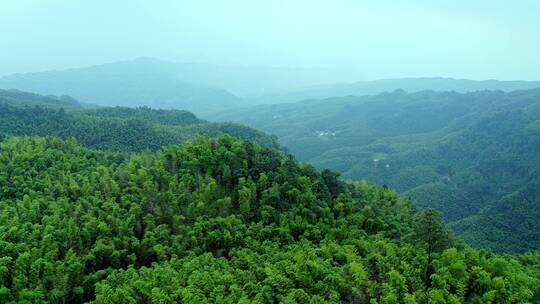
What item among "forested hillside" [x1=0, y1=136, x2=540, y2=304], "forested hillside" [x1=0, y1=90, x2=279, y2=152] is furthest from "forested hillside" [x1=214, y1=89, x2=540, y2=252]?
"forested hillside" [x1=0, y1=90, x2=279, y2=152]

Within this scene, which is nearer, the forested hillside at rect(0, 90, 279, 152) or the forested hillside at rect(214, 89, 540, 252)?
the forested hillside at rect(214, 89, 540, 252)

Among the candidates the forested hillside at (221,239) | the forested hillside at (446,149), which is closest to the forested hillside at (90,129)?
the forested hillside at (221,239)

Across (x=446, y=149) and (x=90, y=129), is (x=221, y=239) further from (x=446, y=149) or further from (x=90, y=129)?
(x=446, y=149)

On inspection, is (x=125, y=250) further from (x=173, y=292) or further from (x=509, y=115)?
(x=509, y=115)

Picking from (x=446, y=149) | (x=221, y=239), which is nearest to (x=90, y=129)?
(x=221, y=239)

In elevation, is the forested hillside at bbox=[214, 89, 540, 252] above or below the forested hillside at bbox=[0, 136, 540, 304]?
below

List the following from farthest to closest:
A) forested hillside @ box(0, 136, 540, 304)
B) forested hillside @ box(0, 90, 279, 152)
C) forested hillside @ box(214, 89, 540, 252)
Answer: forested hillside @ box(0, 90, 279, 152)
forested hillside @ box(214, 89, 540, 252)
forested hillside @ box(0, 136, 540, 304)

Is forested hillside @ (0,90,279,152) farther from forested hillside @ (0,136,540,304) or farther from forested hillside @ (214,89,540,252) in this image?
forested hillside @ (214,89,540,252)

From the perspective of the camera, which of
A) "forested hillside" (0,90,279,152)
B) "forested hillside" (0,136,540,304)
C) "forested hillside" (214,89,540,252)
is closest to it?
"forested hillside" (0,136,540,304)
